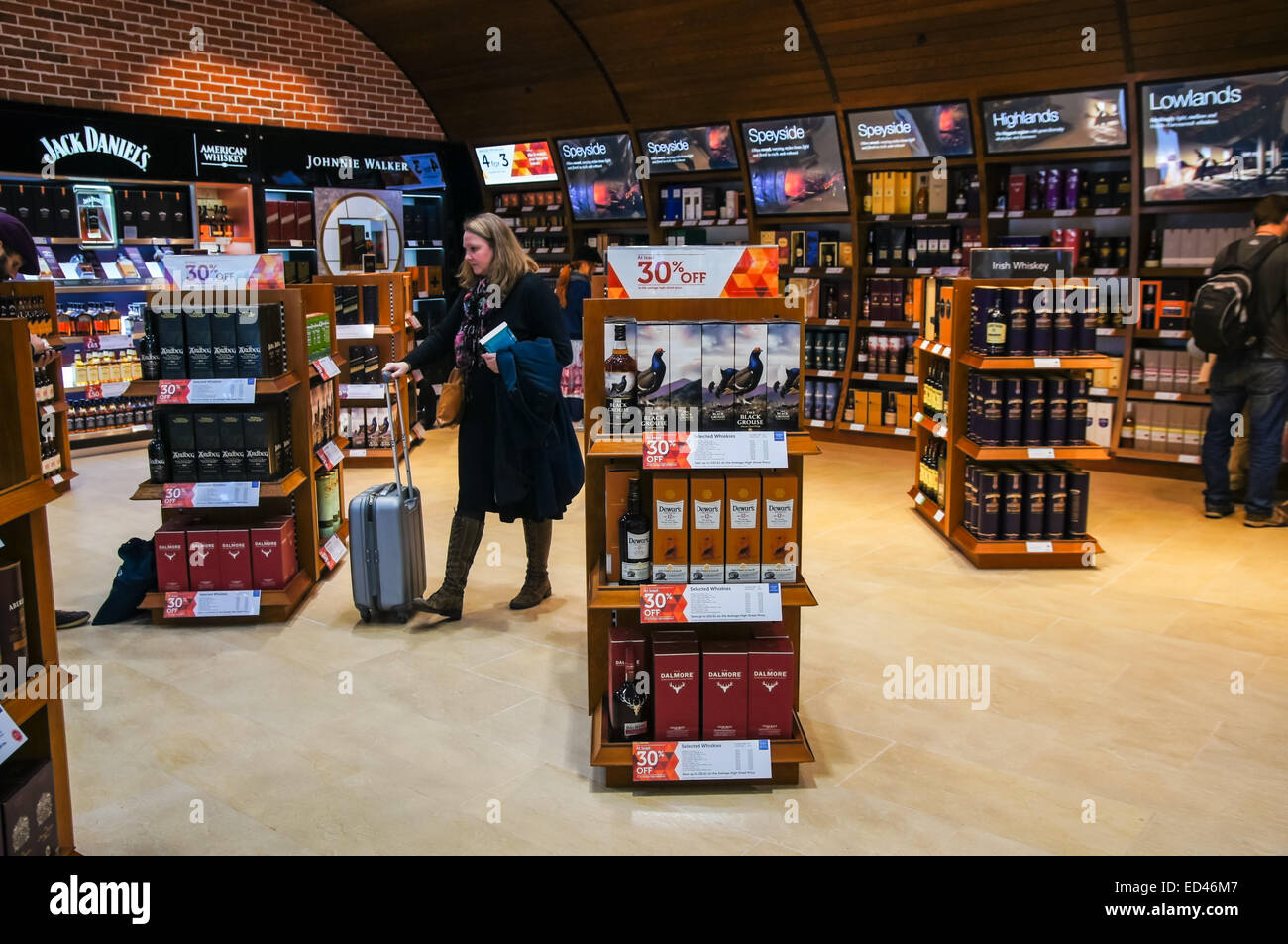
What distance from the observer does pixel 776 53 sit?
865cm

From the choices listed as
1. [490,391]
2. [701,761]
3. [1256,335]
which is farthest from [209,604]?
[1256,335]

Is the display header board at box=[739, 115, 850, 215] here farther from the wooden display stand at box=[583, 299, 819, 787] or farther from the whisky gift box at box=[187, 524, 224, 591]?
the wooden display stand at box=[583, 299, 819, 787]

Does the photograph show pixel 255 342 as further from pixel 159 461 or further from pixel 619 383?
pixel 619 383

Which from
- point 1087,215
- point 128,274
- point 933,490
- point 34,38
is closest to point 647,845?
point 933,490

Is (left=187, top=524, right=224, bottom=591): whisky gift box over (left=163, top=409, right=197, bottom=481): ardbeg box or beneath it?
beneath

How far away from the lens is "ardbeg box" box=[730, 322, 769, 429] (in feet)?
10.0

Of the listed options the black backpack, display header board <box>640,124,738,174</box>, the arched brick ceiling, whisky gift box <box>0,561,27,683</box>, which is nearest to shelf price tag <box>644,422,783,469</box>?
whisky gift box <box>0,561,27,683</box>

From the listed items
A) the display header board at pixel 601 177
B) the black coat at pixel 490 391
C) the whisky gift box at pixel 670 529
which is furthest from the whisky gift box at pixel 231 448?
the display header board at pixel 601 177

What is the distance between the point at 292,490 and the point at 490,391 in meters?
1.09

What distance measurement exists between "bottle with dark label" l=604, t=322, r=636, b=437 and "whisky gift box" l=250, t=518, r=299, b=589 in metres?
2.27

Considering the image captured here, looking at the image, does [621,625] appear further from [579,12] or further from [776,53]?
[579,12]

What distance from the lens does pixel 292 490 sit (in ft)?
16.0

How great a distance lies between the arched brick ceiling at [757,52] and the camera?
276 inches

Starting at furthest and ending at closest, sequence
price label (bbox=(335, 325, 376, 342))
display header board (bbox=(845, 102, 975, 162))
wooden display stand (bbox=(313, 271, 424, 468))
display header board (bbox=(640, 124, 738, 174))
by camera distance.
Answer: display header board (bbox=(640, 124, 738, 174)) → display header board (bbox=(845, 102, 975, 162)) → wooden display stand (bbox=(313, 271, 424, 468)) → price label (bbox=(335, 325, 376, 342))
